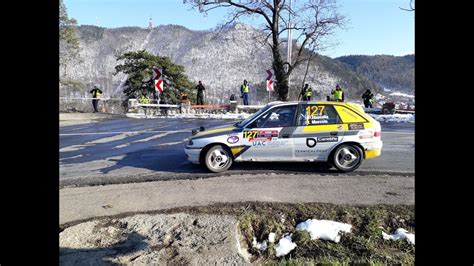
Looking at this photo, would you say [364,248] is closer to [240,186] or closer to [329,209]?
[329,209]

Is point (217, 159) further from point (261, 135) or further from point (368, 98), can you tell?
point (368, 98)

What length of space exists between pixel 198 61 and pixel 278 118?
109 meters

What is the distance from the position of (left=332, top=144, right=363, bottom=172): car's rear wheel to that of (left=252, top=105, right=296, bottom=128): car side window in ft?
3.73

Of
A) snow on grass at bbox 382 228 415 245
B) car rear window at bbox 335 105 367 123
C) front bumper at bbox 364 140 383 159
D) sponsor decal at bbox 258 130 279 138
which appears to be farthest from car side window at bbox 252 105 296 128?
snow on grass at bbox 382 228 415 245

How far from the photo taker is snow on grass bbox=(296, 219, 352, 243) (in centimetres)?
385

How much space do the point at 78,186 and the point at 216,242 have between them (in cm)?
344

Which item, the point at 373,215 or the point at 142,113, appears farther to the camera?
the point at 142,113

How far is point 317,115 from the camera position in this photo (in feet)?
21.8

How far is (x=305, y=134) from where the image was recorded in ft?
21.5

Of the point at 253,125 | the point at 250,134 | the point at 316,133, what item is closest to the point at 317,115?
the point at 316,133

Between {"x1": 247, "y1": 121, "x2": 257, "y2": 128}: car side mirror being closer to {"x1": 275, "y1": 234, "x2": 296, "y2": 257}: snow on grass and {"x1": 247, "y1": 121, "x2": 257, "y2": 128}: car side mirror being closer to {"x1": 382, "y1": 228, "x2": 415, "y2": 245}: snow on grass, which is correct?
{"x1": 275, "y1": 234, "x2": 296, "y2": 257}: snow on grass
